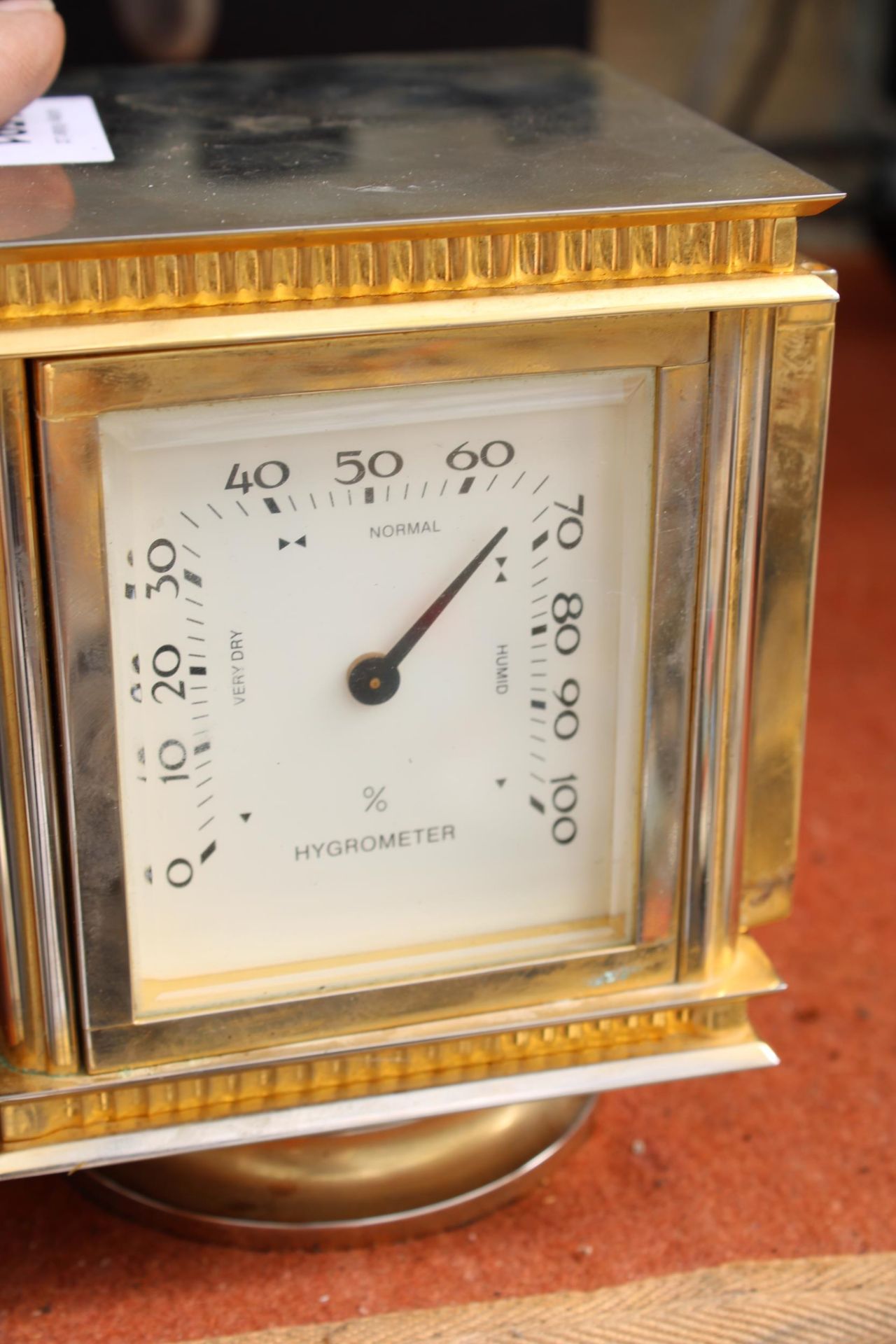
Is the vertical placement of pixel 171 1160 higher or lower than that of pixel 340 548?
lower

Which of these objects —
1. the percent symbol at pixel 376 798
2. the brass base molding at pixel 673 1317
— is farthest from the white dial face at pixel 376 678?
the brass base molding at pixel 673 1317

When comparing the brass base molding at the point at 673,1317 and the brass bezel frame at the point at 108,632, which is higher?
the brass bezel frame at the point at 108,632

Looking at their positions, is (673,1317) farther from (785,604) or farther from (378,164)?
(378,164)

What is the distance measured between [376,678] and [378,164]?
0.48ft

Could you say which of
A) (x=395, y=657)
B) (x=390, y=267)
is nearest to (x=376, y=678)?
(x=395, y=657)

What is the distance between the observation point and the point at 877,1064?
0.61 m

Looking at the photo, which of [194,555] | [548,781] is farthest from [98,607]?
[548,781]

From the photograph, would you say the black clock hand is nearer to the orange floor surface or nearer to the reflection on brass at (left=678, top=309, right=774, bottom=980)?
the reflection on brass at (left=678, top=309, right=774, bottom=980)

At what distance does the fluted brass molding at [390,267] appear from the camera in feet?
1.34

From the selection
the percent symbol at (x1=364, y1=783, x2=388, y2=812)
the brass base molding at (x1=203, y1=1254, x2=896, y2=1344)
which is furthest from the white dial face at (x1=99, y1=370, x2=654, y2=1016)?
the brass base molding at (x1=203, y1=1254, x2=896, y2=1344)

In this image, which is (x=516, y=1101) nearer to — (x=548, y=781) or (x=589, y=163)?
(x=548, y=781)

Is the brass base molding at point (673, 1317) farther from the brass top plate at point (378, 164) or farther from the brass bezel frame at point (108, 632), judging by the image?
the brass top plate at point (378, 164)

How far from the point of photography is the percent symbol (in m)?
0.49

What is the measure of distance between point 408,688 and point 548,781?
0.06 m
